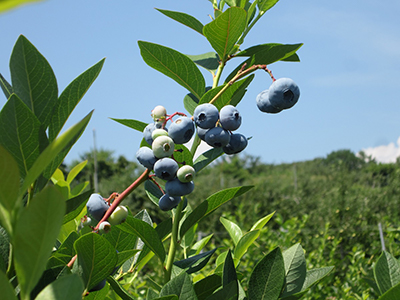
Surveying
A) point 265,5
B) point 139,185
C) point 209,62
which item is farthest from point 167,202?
point 265,5

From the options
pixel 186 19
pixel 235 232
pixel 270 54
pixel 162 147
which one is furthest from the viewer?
pixel 235 232

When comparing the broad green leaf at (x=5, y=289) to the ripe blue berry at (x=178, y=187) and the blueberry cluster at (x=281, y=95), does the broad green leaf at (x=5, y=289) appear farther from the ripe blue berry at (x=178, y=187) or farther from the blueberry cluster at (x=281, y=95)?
the blueberry cluster at (x=281, y=95)

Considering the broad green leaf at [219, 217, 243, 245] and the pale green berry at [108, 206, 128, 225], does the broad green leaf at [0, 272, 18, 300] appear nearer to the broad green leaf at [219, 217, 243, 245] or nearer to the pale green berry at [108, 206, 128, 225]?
Answer: the pale green berry at [108, 206, 128, 225]

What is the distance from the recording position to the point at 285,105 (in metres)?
0.78

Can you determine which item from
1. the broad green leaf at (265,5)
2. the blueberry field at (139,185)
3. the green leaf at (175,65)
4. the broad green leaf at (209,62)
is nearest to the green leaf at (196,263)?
the blueberry field at (139,185)

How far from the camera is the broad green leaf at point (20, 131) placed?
513mm

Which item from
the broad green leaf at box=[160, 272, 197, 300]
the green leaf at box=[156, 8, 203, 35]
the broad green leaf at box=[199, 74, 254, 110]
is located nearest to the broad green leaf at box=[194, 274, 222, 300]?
the broad green leaf at box=[160, 272, 197, 300]

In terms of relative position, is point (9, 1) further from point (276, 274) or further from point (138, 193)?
point (138, 193)

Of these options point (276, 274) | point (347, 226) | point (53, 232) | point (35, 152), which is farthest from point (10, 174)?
point (347, 226)

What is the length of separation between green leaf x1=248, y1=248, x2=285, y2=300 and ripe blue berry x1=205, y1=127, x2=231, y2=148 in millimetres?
196

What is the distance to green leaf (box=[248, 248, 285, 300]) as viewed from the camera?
0.64m

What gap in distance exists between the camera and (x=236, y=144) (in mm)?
737

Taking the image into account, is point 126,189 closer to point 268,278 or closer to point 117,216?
point 117,216

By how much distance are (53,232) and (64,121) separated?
26 centimetres
